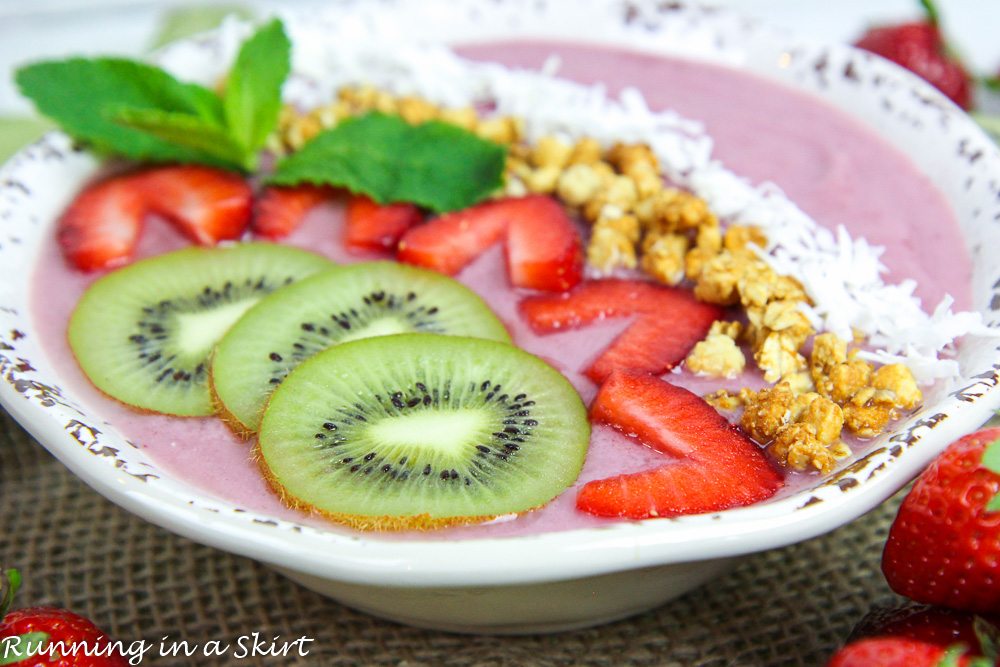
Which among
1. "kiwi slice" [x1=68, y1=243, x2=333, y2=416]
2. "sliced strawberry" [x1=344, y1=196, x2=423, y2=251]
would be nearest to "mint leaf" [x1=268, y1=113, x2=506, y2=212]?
"sliced strawberry" [x1=344, y1=196, x2=423, y2=251]

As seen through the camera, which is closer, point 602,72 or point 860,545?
point 860,545

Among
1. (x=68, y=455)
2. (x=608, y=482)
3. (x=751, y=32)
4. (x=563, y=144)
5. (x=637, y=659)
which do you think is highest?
(x=751, y=32)

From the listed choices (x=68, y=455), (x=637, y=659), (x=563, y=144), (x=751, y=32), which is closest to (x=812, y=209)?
(x=563, y=144)

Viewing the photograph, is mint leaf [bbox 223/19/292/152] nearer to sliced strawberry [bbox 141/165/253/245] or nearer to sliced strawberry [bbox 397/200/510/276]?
sliced strawberry [bbox 141/165/253/245]

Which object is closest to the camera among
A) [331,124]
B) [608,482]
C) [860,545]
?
[608,482]

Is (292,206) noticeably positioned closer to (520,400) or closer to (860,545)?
(520,400)

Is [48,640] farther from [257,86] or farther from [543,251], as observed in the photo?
[257,86]

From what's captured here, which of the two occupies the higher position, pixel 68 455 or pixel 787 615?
pixel 68 455
